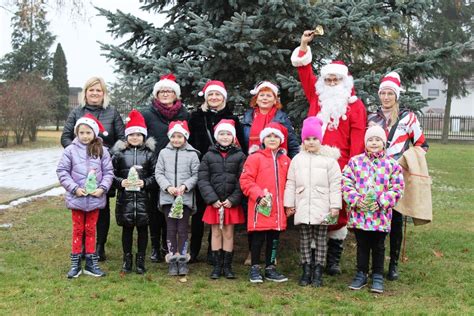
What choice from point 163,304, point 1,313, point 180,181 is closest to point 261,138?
point 180,181

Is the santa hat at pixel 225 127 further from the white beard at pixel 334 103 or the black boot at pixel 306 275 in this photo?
the black boot at pixel 306 275

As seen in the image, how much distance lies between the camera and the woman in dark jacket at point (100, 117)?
592 centimetres

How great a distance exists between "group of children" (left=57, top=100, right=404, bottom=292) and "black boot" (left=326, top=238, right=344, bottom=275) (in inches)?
16.1

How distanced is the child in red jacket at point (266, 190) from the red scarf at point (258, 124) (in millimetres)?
269

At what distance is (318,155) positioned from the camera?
5.20 meters

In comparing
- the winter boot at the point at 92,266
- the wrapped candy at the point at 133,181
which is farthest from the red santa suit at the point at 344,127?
the winter boot at the point at 92,266

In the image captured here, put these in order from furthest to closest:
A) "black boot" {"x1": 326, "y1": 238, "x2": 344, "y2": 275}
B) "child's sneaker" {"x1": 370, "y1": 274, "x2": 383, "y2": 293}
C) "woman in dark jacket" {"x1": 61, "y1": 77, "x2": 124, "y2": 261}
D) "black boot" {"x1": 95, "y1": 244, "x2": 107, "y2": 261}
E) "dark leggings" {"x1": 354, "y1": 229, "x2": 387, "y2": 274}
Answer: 1. "black boot" {"x1": 95, "y1": 244, "x2": 107, "y2": 261}
2. "woman in dark jacket" {"x1": 61, "y1": 77, "x2": 124, "y2": 261}
3. "black boot" {"x1": 326, "y1": 238, "x2": 344, "y2": 275}
4. "dark leggings" {"x1": 354, "y1": 229, "x2": 387, "y2": 274}
5. "child's sneaker" {"x1": 370, "y1": 274, "x2": 383, "y2": 293}

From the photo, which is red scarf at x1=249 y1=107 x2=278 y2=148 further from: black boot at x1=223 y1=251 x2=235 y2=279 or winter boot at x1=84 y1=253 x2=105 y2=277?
winter boot at x1=84 y1=253 x2=105 y2=277

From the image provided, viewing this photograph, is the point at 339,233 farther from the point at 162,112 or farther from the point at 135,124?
the point at 135,124

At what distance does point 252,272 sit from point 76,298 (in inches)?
68.6

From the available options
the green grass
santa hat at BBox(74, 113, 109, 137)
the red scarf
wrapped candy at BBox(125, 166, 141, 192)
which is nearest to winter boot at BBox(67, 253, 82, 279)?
the green grass

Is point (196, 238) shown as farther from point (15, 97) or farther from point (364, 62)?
point (15, 97)

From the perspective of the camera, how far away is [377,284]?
5.12m

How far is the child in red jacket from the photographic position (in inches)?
205
